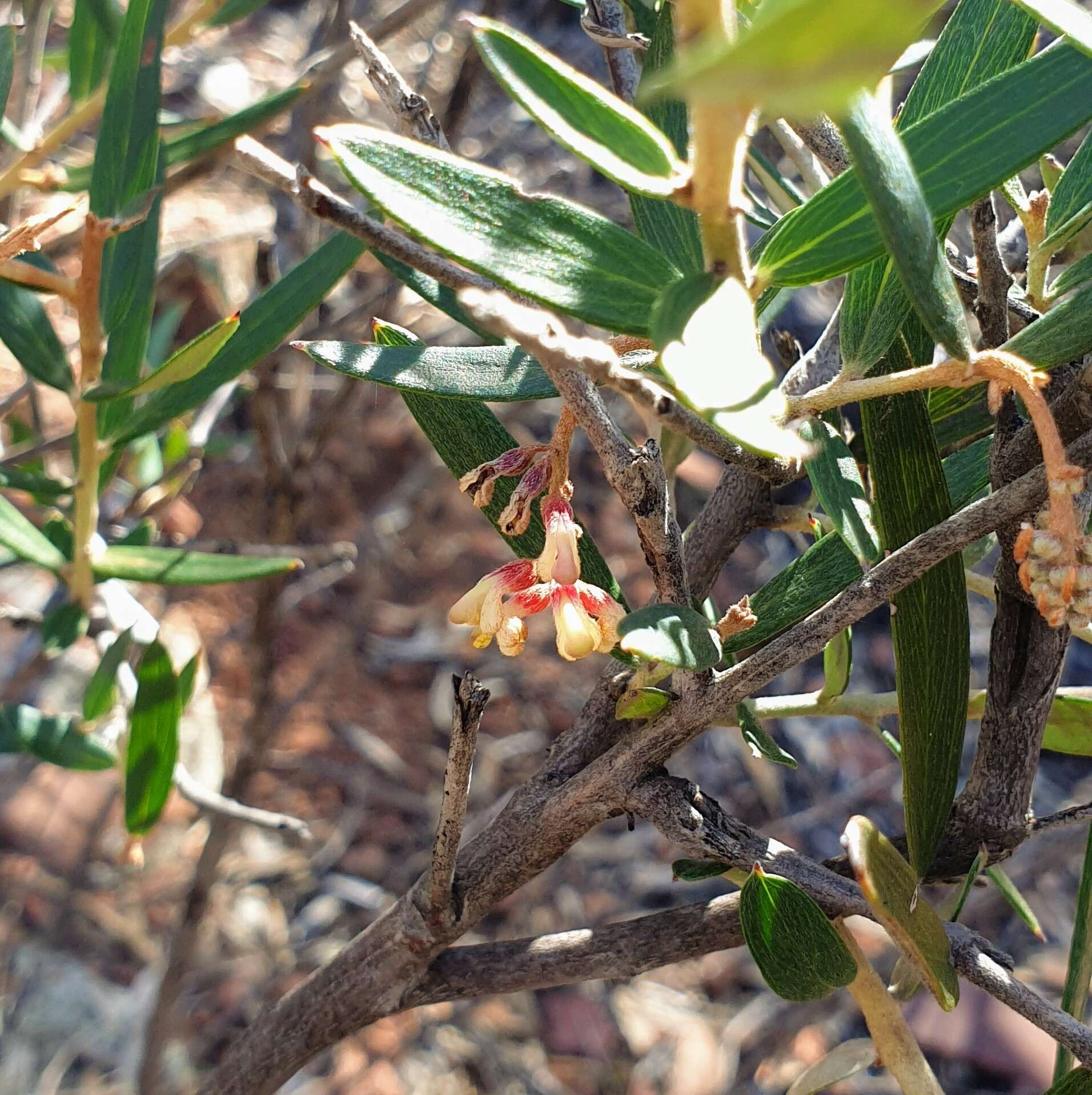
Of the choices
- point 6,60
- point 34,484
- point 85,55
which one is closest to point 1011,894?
point 34,484

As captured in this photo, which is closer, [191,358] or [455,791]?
[455,791]

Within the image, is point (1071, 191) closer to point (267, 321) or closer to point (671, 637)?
point (671, 637)

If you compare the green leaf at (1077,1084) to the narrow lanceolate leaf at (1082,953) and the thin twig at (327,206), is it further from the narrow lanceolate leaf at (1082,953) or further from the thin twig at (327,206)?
the thin twig at (327,206)

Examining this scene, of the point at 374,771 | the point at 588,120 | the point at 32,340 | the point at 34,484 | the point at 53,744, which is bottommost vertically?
the point at 374,771

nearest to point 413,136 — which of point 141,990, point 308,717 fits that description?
point 141,990

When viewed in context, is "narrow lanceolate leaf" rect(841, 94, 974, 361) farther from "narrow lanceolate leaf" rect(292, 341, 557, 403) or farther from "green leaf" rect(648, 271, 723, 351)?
"narrow lanceolate leaf" rect(292, 341, 557, 403)

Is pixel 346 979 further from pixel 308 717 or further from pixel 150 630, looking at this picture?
pixel 308 717
